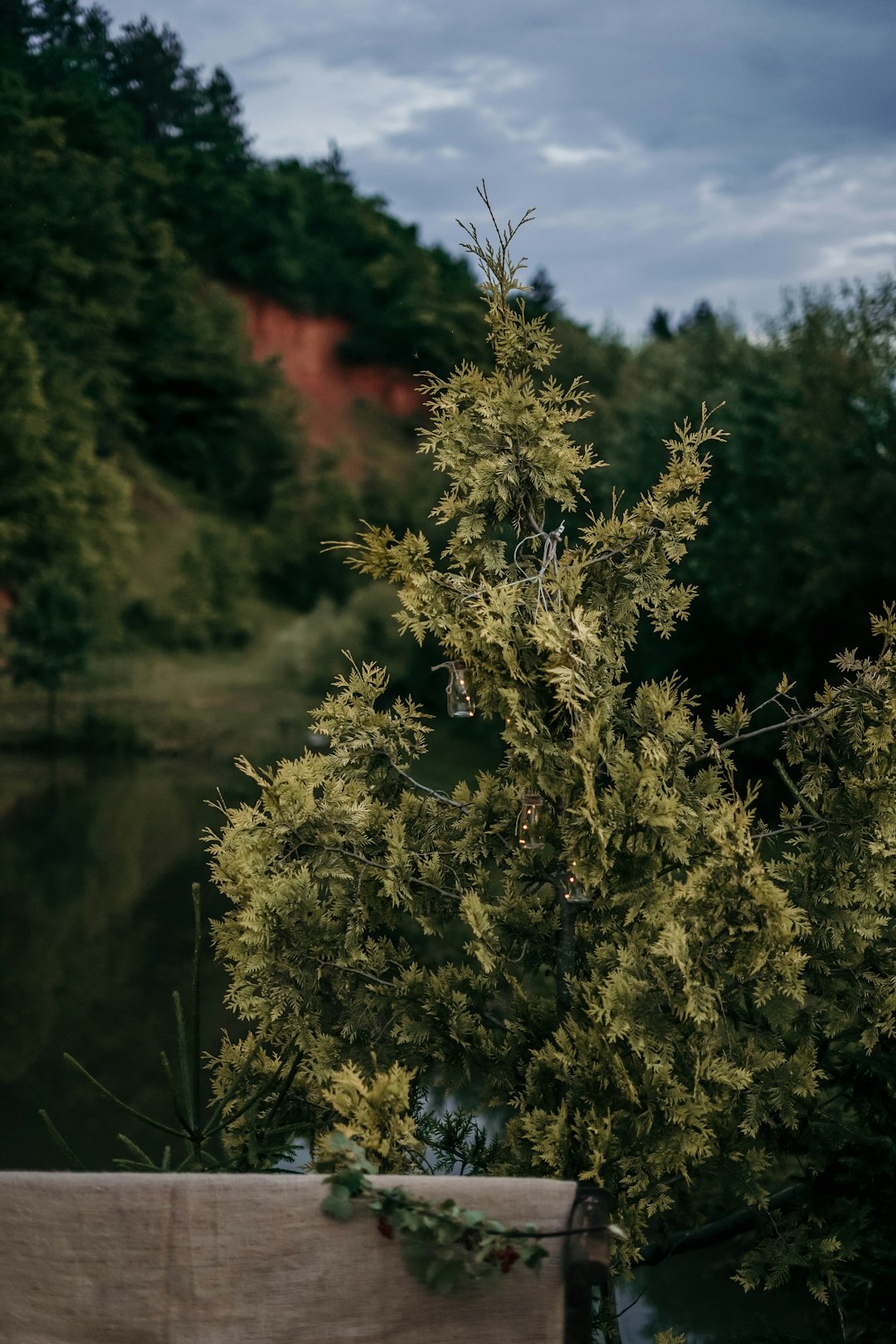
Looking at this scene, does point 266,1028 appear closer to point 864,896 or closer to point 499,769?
point 499,769

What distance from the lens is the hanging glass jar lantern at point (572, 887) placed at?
3.11 meters

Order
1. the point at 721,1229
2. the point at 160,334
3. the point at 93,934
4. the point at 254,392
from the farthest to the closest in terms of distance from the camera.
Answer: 1. the point at 254,392
2. the point at 160,334
3. the point at 93,934
4. the point at 721,1229

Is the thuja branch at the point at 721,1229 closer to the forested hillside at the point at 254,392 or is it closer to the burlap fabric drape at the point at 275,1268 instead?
the burlap fabric drape at the point at 275,1268

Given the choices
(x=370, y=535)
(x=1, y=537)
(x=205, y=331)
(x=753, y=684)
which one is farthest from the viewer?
(x=205, y=331)

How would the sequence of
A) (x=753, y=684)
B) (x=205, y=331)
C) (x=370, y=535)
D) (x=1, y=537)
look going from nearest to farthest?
1. (x=370, y=535)
2. (x=753, y=684)
3. (x=1, y=537)
4. (x=205, y=331)

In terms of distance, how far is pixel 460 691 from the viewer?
11.0 feet

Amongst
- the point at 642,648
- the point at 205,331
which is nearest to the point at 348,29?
the point at 205,331

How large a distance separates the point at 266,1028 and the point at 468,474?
1.75 metres

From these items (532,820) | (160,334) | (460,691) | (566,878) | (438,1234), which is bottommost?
(438,1234)

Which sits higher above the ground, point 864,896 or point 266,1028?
point 864,896

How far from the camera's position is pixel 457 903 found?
12.0 feet

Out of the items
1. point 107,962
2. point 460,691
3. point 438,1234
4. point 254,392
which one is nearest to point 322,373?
point 254,392

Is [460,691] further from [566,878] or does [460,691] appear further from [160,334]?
[160,334]

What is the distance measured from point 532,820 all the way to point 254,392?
25.2 m
